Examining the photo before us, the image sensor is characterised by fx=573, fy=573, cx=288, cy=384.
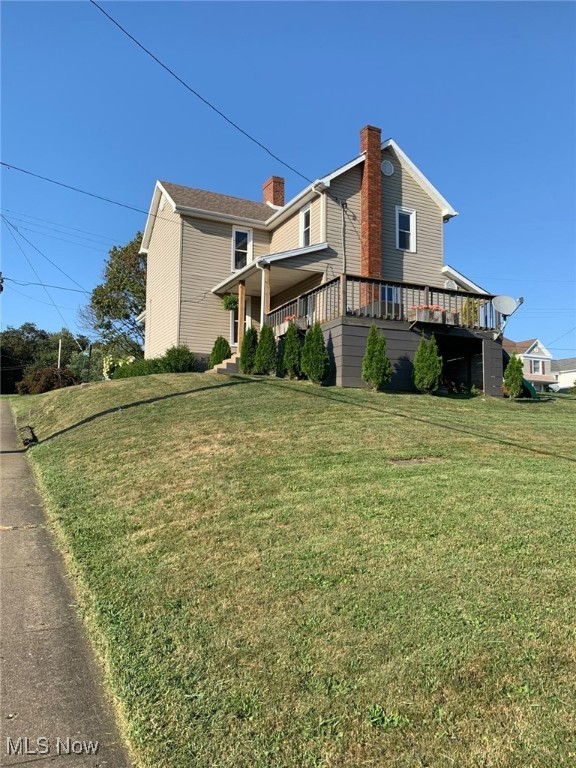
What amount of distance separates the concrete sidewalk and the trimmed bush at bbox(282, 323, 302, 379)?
31.0ft

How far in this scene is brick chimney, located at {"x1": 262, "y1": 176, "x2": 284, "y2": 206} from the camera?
23594 mm

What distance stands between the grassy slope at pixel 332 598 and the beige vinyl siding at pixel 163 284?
13.6 m

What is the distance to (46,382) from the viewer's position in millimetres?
23953

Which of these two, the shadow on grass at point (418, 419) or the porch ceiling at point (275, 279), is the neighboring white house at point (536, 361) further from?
the shadow on grass at point (418, 419)

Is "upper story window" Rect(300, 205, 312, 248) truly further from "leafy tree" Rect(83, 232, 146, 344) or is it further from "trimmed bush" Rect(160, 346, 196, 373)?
"leafy tree" Rect(83, 232, 146, 344)

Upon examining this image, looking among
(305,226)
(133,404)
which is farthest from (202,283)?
(133,404)

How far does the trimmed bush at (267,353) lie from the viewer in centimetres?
1489

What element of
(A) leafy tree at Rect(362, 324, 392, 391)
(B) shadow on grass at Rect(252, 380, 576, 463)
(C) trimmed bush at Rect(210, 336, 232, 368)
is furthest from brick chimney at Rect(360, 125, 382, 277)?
(B) shadow on grass at Rect(252, 380, 576, 463)

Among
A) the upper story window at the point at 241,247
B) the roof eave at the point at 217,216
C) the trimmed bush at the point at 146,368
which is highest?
the roof eave at the point at 217,216

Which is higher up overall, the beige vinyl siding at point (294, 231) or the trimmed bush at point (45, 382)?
the beige vinyl siding at point (294, 231)

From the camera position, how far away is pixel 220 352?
17.9m

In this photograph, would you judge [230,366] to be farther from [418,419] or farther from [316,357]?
[418,419]

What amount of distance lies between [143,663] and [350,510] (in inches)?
88.2

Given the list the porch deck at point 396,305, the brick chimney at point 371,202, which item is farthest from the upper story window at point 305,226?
the porch deck at point 396,305
